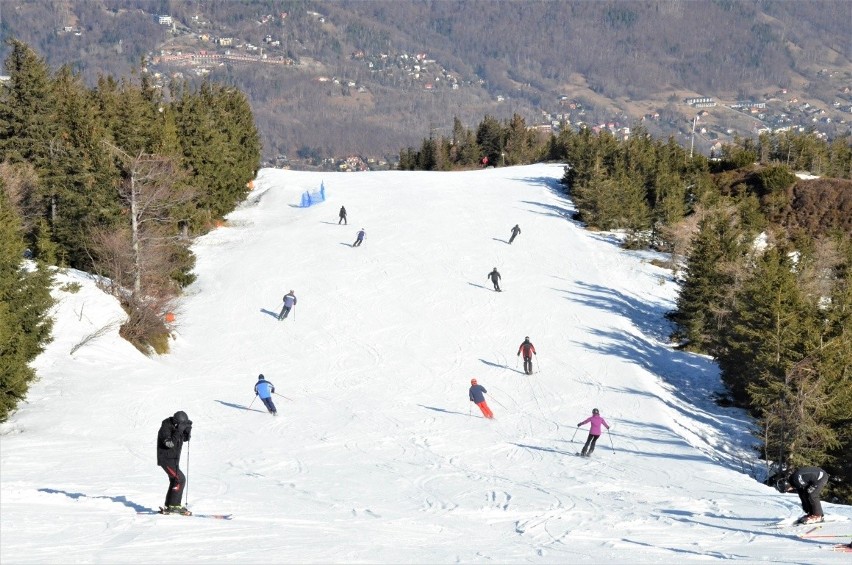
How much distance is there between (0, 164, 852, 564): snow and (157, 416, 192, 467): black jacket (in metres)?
0.80

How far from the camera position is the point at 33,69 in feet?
124

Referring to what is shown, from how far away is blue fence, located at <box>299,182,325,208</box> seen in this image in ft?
177

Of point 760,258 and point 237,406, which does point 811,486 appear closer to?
point 237,406

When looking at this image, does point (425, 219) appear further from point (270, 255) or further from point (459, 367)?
point (459, 367)

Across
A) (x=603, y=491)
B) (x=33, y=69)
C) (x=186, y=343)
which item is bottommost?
(x=186, y=343)

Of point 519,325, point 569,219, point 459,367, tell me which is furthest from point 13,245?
point 569,219

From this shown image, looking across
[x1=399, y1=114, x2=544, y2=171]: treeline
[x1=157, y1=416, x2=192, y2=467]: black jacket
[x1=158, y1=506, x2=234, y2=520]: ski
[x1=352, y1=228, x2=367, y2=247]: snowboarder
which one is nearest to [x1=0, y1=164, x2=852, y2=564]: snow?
[x1=158, y1=506, x2=234, y2=520]: ski

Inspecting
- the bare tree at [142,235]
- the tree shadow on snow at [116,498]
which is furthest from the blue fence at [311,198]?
the tree shadow on snow at [116,498]

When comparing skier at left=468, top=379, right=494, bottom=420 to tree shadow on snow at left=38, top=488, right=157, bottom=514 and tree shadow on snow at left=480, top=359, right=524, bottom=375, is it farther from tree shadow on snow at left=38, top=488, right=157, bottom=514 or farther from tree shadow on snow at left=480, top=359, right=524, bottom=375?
tree shadow on snow at left=38, top=488, right=157, bottom=514

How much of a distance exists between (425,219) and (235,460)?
32.5 meters

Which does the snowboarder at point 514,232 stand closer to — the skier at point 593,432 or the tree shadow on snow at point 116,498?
the skier at point 593,432

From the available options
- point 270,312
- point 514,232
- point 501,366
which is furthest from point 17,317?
point 514,232

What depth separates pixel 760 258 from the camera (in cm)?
3053

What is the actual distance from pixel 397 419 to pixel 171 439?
34.4 feet
